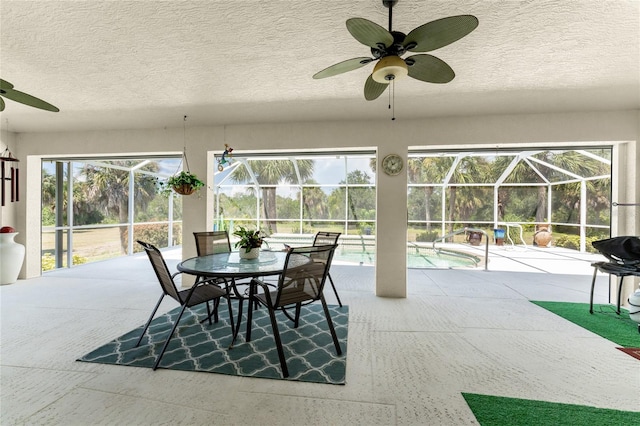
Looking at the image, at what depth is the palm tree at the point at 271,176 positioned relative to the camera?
7391mm

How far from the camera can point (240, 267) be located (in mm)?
2418

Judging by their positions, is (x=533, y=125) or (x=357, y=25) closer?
(x=357, y=25)

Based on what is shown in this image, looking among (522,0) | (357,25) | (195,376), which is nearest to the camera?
(357,25)

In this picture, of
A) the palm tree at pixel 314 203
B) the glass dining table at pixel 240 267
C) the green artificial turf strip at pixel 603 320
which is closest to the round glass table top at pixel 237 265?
the glass dining table at pixel 240 267

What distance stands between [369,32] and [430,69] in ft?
1.83

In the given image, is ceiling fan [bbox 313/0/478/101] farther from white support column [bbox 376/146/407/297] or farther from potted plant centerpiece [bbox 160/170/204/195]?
potted plant centerpiece [bbox 160/170/204/195]

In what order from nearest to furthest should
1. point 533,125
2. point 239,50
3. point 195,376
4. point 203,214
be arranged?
1. point 195,376
2. point 239,50
3. point 533,125
4. point 203,214

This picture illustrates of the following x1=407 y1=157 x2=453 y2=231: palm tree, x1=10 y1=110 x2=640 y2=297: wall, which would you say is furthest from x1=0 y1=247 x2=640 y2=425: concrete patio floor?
x1=407 y1=157 x2=453 y2=231: palm tree

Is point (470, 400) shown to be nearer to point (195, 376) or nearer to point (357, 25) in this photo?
point (195, 376)

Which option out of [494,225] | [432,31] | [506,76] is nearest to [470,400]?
[432,31]

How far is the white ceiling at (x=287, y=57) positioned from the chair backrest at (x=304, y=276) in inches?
65.3

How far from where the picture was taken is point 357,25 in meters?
1.40

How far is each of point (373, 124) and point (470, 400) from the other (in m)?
3.26

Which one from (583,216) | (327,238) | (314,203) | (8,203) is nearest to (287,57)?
(327,238)
